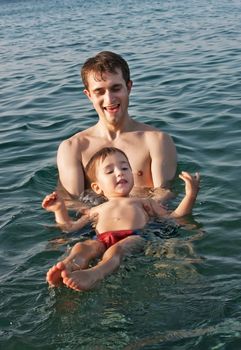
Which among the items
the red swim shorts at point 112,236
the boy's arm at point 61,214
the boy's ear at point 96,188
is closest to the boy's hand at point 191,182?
the red swim shorts at point 112,236

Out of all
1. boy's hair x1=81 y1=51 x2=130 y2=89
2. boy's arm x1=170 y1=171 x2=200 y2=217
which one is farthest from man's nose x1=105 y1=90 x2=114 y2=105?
boy's arm x1=170 y1=171 x2=200 y2=217

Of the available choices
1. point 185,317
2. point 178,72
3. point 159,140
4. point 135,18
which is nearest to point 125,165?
point 159,140

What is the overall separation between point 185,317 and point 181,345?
285mm

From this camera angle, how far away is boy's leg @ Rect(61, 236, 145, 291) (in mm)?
4172

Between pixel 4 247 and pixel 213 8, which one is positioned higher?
pixel 4 247

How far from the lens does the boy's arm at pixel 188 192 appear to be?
5.38m

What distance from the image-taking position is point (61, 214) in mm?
5477

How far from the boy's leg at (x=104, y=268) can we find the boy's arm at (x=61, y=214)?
76 cm

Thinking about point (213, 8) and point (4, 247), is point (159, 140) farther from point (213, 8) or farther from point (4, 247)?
point (213, 8)

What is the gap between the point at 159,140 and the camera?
6.46 metres

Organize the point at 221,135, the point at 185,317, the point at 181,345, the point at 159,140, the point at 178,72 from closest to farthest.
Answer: the point at 181,345
the point at 185,317
the point at 159,140
the point at 221,135
the point at 178,72

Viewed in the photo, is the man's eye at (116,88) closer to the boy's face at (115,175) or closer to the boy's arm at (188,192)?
the boy's face at (115,175)

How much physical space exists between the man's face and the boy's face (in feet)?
2.68

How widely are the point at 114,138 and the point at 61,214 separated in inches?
58.6
